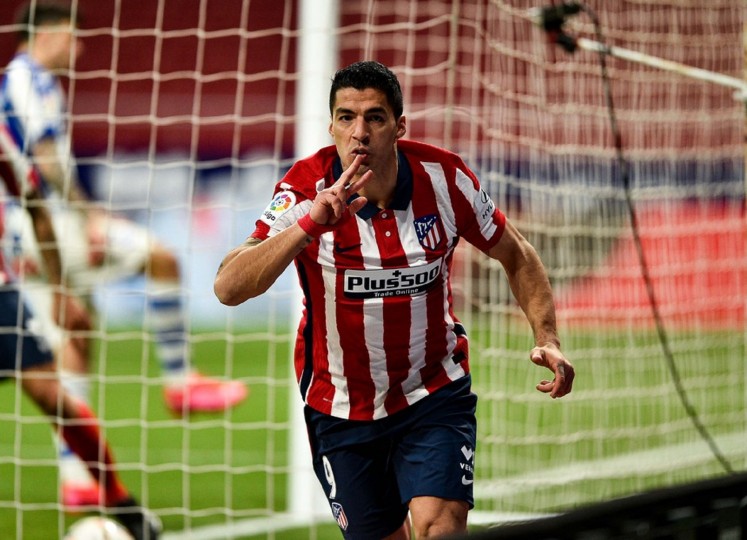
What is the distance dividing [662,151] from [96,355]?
820 cm

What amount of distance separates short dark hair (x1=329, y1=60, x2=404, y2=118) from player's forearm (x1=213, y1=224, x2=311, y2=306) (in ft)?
1.49

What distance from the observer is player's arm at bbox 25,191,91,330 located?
19.5 ft

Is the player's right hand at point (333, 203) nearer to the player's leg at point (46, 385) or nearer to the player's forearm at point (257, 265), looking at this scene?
the player's forearm at point (257, 265)

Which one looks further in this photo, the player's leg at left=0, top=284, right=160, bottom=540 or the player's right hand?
the player's leg at left=0, top=284, right=160, bottom=540

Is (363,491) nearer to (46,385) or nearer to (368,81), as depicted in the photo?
(368,81)

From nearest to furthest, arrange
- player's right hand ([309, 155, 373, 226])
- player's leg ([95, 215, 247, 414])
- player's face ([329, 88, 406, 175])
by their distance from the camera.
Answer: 1. player's right hand ([309, 155, 373, 226])
2. player's face ([329, 88, 406, 175])
3. player's leg ([95, 215, 247, 414])

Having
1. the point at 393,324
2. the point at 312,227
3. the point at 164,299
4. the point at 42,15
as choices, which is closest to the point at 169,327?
the point at 164,299

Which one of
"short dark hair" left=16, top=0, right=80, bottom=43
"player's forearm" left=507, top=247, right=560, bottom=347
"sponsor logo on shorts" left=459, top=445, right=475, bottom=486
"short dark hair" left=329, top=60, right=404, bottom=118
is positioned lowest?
"sponsor logo on shorts" left=459, top=445, right=475, bottom=486

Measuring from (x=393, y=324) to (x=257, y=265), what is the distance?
0.57 metres

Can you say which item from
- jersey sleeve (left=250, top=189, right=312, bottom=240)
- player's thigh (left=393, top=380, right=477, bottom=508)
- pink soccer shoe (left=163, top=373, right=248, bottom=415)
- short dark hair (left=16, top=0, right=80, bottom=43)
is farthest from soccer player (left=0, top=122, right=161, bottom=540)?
jersey sleeve (left=250, top=189, right=312, bottom=240)

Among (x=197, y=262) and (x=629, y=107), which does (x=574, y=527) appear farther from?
(x=197, y=262)

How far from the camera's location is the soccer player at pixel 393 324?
135 inches

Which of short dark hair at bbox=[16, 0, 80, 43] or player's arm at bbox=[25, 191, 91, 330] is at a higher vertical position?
short dark hair at bbox=[16, 0, 80, 43]

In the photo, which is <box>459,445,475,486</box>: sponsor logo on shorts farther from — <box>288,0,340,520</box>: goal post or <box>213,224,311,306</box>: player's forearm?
<box>288,0,340,520</box>: goal post
